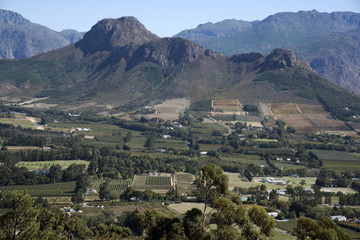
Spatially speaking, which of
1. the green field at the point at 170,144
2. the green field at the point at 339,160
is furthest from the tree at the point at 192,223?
the green field at the point at 170,144

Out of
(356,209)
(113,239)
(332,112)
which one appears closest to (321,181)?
(356,209)

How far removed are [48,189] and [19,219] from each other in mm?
52798

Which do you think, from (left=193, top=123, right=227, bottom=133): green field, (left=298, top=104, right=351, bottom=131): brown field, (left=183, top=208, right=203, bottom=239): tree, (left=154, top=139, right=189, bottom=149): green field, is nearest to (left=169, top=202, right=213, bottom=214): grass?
(left=183, top=208, right=203, bottom=239): tree

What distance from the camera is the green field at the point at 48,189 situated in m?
86.4

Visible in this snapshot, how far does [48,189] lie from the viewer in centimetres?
9019

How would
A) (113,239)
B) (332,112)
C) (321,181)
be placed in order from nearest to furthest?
(113,239) → (321,181) → (332,112)

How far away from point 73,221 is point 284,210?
46222 millimetres

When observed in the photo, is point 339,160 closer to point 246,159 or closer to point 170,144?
point 246,159

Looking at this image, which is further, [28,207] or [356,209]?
[356,209]

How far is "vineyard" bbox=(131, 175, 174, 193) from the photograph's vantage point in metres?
94.8

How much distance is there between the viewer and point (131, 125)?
167125 mm

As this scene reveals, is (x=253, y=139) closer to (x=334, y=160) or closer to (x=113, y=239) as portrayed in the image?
(x=334, y=160)

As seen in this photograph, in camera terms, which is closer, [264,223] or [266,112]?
[264,223]

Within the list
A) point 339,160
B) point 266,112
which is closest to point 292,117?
point 266,112
